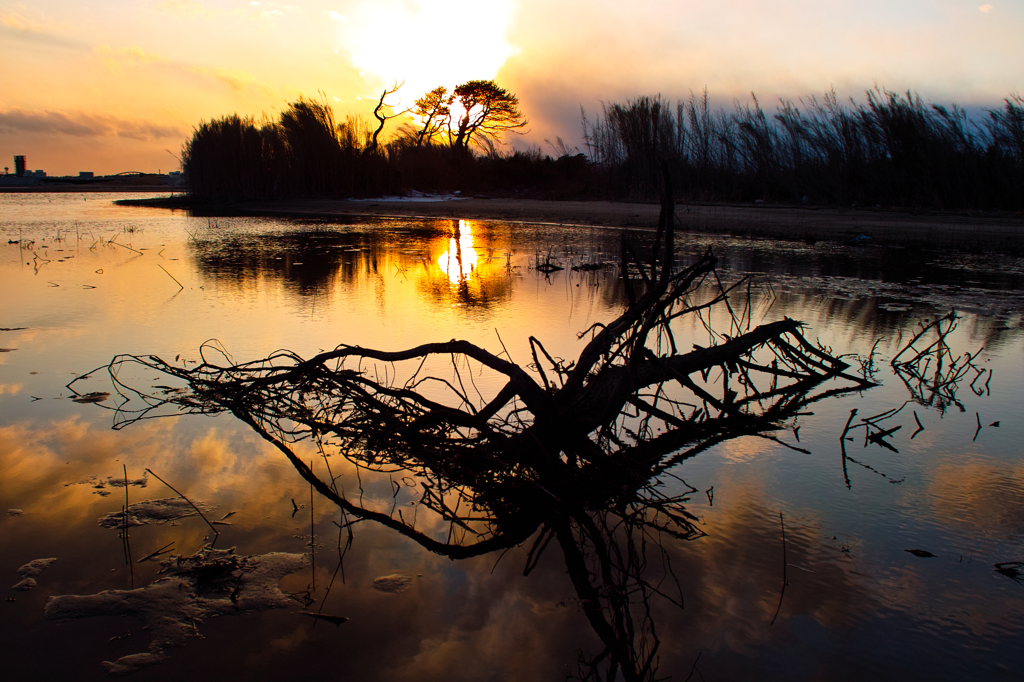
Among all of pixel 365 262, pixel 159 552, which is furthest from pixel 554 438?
pixel 365 262

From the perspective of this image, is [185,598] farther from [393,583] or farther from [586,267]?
[586,267]

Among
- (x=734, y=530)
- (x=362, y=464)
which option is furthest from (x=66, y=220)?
(x=734, y=530)

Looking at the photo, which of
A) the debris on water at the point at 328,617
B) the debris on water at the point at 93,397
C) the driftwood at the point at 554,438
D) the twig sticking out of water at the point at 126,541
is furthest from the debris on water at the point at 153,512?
the debris on water at the point at 93,397

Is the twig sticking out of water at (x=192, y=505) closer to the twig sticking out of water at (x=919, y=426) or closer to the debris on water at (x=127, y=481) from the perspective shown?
the debris on water at (x=127, y=481)

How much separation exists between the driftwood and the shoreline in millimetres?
4747

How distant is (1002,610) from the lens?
154 centimetres

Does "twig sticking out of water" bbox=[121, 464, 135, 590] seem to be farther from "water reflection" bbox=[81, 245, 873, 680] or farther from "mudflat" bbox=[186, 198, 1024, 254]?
"mudflat" bbox=[186, 198, 1024, 254]

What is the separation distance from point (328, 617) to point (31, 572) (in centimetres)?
78

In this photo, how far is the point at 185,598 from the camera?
4.99 ft

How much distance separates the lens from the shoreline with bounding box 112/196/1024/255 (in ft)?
31.2

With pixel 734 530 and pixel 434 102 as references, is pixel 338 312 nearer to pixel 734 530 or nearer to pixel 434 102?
pixel 734 530

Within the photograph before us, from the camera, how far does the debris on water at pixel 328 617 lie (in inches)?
58.2

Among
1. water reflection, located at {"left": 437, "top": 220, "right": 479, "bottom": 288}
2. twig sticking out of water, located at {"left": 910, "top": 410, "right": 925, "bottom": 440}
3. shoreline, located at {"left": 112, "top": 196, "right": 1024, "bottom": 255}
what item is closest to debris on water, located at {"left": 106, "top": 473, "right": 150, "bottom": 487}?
twig sticking out of water, located at {"left": 910, "top": 410, "right": 925, "bottom": 440}

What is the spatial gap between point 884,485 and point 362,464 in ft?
5.97
